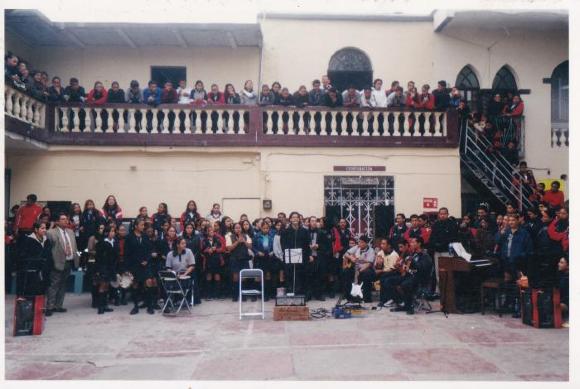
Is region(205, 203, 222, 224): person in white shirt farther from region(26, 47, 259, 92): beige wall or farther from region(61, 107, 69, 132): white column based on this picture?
region(26, 47, 259, 92): beige wall

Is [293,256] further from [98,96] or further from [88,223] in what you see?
[98,96]

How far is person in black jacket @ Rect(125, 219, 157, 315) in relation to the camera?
388 inches

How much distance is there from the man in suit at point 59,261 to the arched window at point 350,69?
8993 millimetres

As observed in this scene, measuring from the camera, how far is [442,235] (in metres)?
10.9

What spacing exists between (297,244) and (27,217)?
570 centimetres

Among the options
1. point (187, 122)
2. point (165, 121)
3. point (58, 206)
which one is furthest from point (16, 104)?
point (187, 122)

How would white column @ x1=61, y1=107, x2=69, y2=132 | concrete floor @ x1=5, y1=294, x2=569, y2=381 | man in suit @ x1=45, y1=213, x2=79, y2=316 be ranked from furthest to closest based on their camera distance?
1. white column @ x1=61, y1=107, x2=69, y2=132
2. man in suit @ x1=45, y1=213, x2=79, y2=316
3. concrete floor @ x1=5, y1=294, x2=569, y2=381

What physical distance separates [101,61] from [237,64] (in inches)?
152

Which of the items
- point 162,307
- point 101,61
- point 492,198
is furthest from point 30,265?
point 492,198

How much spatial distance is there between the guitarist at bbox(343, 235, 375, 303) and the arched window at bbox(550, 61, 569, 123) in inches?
323

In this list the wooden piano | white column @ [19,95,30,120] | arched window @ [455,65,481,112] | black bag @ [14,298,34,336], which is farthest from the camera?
arched window @ [455,65,481,112]

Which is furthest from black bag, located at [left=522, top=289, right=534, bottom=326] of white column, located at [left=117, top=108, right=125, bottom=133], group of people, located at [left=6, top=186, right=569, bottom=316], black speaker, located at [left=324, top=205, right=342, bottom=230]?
white column, located at [left=117, top=108, right=125, bottom=133]

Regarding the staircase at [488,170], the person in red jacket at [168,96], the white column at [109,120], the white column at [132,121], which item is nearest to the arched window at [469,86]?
the staircase at [488,170]
